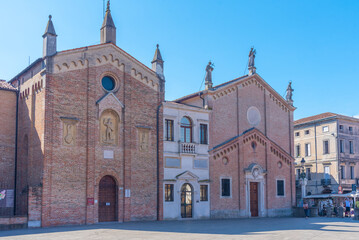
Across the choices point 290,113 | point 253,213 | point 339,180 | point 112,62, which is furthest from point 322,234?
point 339,180

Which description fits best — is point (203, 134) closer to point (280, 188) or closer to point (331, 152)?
point (280, 188)

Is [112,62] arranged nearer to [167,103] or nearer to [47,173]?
[167,103]

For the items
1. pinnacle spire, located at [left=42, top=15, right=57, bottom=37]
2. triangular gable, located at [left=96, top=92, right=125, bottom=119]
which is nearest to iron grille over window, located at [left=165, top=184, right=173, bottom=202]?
triangular gable, located at [left=96, top=92, right=125, bottom=119]

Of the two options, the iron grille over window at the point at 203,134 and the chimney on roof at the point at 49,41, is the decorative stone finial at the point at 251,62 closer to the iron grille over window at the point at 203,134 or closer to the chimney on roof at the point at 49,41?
the iron grille over window at the point at 203,134

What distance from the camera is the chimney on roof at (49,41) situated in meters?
23.7

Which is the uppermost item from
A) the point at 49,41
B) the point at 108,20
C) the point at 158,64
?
the point at 108,20

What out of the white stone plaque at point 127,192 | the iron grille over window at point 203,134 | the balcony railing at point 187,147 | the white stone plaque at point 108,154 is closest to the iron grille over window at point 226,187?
the iron grille over window at point 203,134

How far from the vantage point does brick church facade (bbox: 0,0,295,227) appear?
2298cm

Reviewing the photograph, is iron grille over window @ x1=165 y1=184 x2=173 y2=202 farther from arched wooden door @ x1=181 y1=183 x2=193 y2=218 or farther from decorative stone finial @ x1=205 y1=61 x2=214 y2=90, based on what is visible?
decorative stone finial @ x1=205 y1=61 x2=214 y2=90

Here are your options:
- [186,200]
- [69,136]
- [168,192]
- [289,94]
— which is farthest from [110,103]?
[289,94]

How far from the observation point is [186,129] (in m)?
29.8

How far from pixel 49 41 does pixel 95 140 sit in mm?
6348

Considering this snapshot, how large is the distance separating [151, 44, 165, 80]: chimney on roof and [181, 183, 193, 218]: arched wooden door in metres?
7.89

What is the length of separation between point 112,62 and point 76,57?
2439 mm
